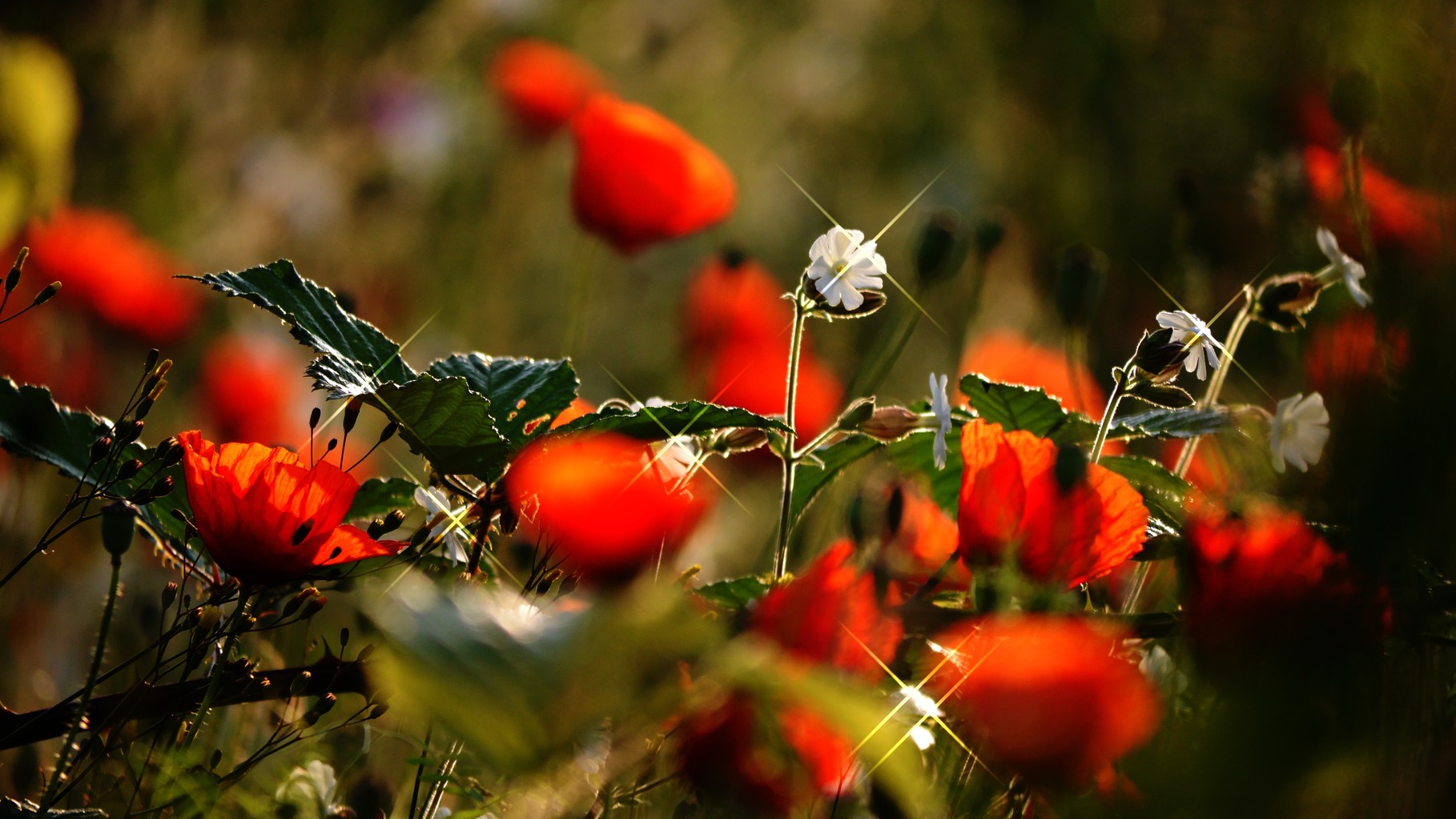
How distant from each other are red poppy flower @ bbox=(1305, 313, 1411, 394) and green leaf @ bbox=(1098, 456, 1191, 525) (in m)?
0.05

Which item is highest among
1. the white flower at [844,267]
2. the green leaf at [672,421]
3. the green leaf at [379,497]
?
the white flower at [844,267]

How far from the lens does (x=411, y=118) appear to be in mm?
1681

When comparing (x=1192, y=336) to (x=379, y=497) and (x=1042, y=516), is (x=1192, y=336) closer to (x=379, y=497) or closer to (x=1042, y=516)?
(x=1042, y=516)

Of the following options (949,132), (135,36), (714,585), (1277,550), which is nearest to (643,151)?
(714,585)

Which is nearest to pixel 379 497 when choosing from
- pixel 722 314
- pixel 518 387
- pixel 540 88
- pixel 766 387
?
pixel 518 387

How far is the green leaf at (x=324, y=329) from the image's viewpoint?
302mm

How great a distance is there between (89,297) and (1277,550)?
87 centimetres

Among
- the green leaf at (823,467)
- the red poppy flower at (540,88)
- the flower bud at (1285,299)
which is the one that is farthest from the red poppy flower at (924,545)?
the red poppy flower at (540,88)

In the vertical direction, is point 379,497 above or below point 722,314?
above

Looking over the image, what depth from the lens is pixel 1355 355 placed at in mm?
328

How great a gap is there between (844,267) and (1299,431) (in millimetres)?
143

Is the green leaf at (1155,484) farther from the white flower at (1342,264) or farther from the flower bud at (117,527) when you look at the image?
the flower bud at (117,527)

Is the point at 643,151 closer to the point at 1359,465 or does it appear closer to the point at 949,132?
the point at 1359,465

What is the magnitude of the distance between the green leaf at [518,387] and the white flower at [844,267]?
0.08 m
